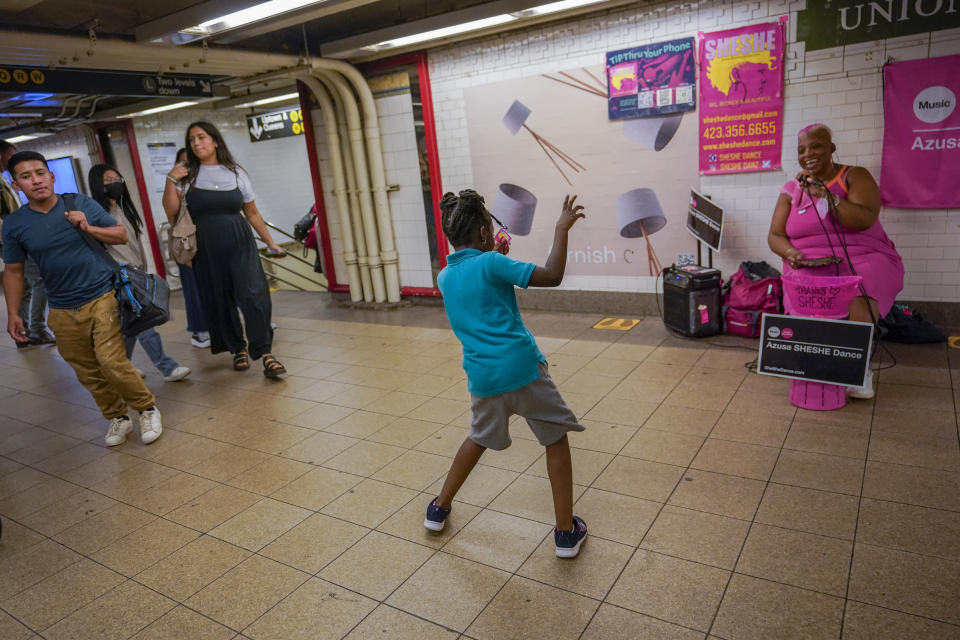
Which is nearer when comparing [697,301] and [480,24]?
[697,301]

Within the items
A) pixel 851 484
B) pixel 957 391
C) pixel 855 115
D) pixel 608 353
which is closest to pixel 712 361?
pixel 608 353

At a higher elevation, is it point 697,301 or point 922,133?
point 922,133

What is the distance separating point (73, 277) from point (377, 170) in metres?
3.81

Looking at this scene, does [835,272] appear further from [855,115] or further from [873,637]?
[873,637]

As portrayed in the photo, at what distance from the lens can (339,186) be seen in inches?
286

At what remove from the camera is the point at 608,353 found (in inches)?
200

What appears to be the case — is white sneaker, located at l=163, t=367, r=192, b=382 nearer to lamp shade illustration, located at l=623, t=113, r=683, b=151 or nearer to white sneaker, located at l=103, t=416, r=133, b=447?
white sneaker, located at l=103, t=416, r=133, b=447

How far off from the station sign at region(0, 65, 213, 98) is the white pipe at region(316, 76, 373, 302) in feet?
4.54

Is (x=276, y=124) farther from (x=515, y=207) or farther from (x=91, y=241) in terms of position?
(x=91, y=241)

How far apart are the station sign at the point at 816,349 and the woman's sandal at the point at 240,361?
413cm

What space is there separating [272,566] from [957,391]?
157 inches

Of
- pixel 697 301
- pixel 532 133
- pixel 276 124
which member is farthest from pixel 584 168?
pixel 276 124

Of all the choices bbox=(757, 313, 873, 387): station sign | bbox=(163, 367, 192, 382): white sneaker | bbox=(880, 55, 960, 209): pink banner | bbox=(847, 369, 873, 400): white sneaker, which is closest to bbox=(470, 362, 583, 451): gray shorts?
bbox=(757, 313, 873, 387): station sign

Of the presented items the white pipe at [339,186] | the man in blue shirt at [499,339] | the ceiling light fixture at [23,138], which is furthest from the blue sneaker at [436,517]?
the ceiling light fixture at [23,138]
